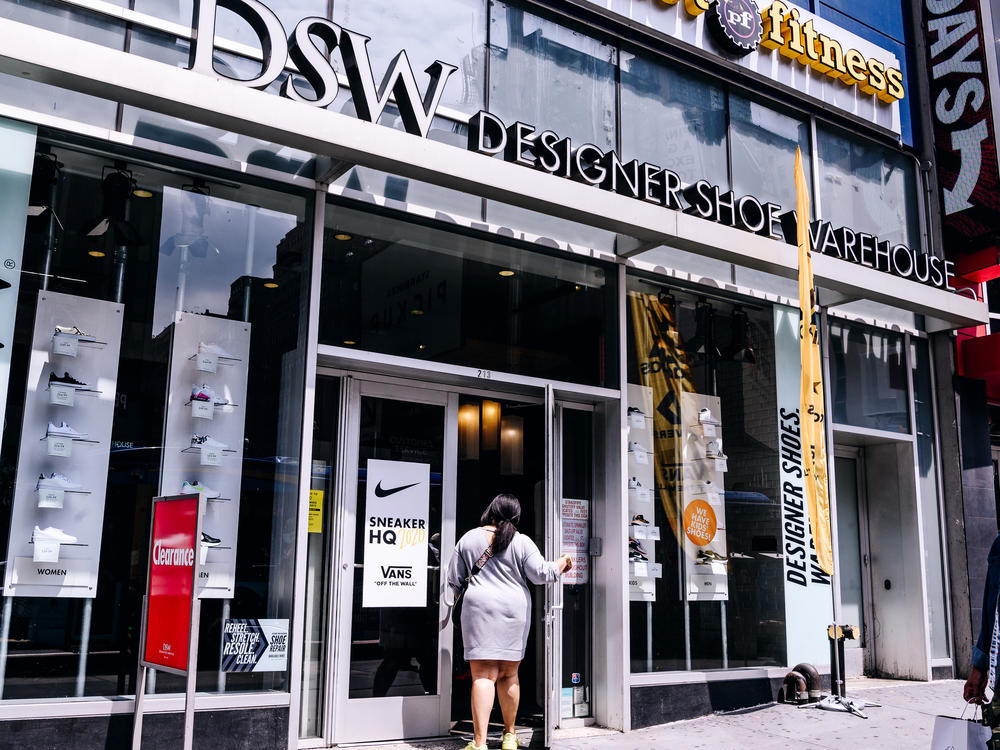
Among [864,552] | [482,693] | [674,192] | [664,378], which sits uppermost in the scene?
[674,192]

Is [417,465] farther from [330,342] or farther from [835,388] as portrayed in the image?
[835,388]

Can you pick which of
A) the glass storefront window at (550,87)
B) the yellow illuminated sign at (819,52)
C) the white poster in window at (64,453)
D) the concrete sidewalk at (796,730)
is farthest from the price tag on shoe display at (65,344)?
the yellow illuminated sign at (819,52)

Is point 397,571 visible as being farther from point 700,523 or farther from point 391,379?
point 700,523

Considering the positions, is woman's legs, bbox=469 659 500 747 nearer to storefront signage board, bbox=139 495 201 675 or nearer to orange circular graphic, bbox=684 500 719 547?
storefront signage board, bbox=139 495 201 675

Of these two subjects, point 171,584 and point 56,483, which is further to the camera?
point 56,483

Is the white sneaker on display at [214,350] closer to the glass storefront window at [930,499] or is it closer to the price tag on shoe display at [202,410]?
the price tag on shoe display at [202,410]

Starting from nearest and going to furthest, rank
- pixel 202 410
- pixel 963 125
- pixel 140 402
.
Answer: pixel 140 402, pixel 202 410, pixel 963 125

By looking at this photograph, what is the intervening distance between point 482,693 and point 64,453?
2921 mm

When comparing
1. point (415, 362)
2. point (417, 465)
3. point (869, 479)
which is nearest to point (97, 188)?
point (415, 362)

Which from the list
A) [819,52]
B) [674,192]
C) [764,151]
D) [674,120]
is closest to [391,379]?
[674,192]

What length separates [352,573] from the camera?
6.40 metres

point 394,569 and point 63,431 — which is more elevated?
point 63,431

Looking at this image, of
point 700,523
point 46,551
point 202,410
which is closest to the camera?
point 46,551

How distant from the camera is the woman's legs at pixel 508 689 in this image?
607 cm
